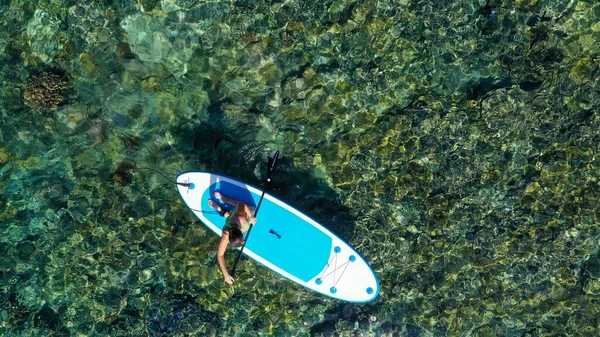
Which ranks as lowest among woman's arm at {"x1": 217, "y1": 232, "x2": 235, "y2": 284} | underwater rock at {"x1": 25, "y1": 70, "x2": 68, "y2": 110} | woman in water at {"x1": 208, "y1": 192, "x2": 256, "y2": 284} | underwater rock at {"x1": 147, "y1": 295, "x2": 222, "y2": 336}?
underwater rock at {"x1": 147, "y1": 295, "x2": 222, "y2": 336}

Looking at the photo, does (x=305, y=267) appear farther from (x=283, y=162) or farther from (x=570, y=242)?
(x=570, y=242)

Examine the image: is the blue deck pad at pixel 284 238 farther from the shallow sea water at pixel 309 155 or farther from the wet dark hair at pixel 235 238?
the wet dark hair at pixel 235 238


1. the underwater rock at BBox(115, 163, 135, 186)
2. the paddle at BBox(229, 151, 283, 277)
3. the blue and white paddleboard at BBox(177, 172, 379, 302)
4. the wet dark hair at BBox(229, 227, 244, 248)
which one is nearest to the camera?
the wet dark hair at BBox(229, 227, 244, 248)

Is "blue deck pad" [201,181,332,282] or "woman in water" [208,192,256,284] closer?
"woman in water" [208,192,256,284]

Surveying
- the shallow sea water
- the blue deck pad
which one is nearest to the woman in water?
the blue deck pad

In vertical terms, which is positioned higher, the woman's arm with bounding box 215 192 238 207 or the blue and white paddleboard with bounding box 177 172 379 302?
the woman's arm with bounding box 215 192 238 207

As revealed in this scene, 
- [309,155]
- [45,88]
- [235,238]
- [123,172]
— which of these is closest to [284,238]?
[235,238]

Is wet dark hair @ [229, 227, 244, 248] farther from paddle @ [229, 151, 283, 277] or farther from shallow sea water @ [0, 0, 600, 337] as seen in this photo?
shallow sea water @ [0, 0, 600, 337]
